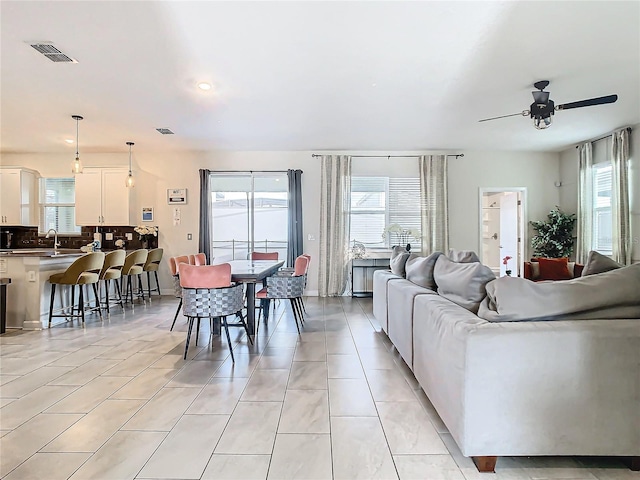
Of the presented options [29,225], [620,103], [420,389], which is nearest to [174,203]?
[29,225]

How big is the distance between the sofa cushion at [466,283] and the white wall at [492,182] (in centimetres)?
529

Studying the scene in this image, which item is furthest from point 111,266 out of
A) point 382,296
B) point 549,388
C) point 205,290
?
point 549,388

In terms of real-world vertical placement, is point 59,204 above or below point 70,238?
above

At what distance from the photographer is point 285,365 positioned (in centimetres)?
343

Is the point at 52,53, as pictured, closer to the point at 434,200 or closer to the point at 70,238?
the point at 70,238

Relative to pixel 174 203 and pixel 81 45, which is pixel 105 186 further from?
pixel 81 45

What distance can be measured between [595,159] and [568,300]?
627 centimetres

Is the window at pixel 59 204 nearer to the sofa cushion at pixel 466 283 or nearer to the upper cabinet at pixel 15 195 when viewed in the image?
the upper cabinet at pixel 15 195

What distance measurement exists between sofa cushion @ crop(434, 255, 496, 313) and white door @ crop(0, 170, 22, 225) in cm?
821

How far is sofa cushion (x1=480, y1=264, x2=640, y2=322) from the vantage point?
1.90m

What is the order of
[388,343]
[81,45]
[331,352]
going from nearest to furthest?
[81,45]
[331,352]
[388,343]

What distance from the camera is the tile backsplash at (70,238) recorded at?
304 inches

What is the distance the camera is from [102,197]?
7426 mm

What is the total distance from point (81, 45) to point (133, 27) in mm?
666
